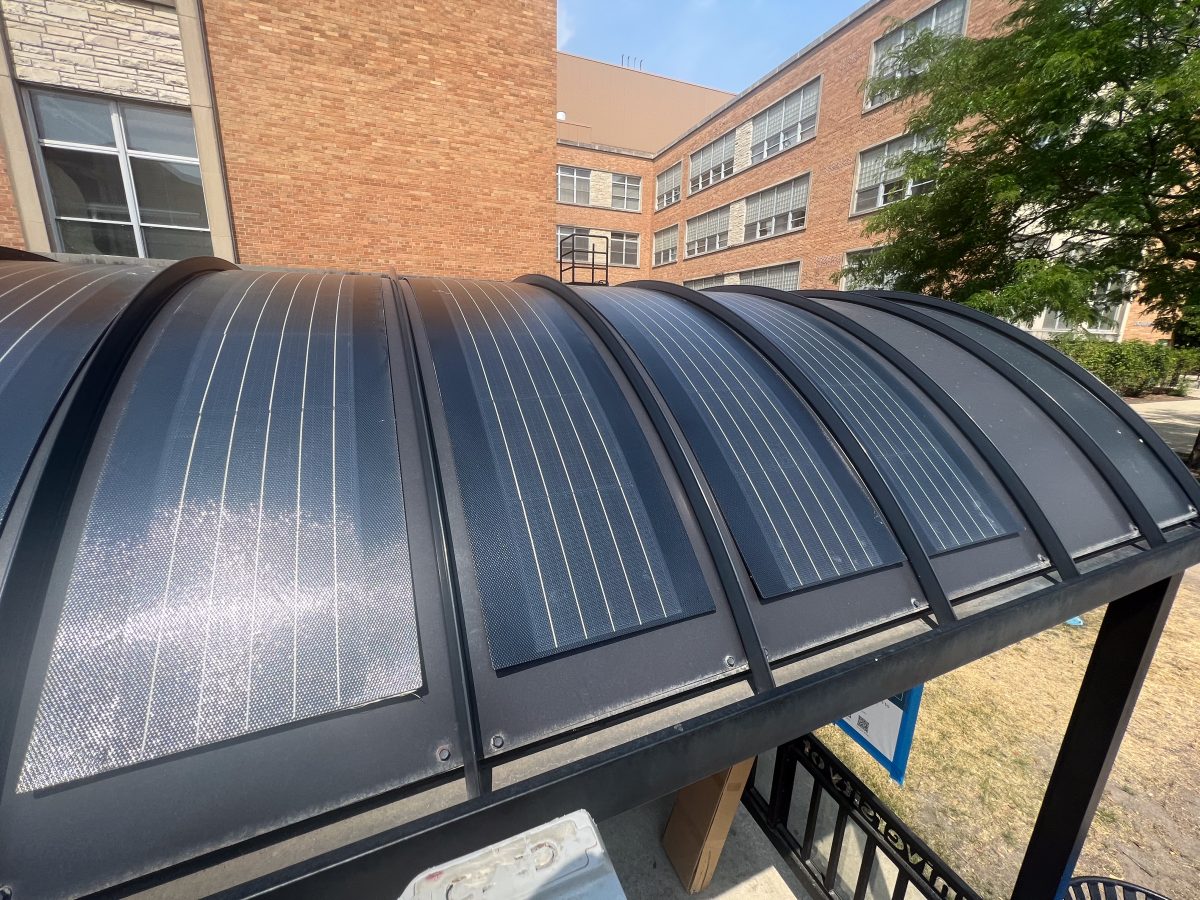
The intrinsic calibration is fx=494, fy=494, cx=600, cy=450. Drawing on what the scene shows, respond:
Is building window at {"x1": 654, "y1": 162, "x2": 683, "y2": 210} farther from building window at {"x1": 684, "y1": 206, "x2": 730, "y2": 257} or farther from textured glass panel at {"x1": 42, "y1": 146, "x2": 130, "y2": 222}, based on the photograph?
textured glass panel at {"x1": 42, "y1": 146, "x2": 130, "y2": 222}

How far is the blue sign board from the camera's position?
2.65 metres

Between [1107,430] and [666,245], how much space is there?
3505cm

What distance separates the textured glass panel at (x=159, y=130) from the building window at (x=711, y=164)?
27.2m

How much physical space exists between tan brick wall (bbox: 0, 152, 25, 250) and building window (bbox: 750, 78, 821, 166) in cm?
2712

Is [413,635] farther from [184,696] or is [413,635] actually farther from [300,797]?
[184,696]

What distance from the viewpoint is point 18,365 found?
186 centimetres

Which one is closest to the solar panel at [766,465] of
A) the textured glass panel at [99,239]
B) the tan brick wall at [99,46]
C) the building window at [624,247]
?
the textured glass panel at [99,239]

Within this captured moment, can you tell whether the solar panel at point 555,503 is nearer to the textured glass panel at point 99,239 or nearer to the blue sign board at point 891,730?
the blue sign board at point 891,730

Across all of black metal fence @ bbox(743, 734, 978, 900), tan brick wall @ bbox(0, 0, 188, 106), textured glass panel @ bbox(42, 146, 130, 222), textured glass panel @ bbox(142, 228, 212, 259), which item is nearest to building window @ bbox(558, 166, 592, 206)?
tan brick wall @ bbox(0, 0, 188, 106)

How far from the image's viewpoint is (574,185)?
106 feet

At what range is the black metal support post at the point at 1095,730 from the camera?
9.52 ft

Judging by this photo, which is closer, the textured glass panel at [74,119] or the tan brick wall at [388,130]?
the textured glass panel at [74,119]

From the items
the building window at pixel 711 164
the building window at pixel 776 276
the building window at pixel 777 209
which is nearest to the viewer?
the building window at pixel 777 209

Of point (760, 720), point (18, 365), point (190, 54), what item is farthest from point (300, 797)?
point (190, 54)
